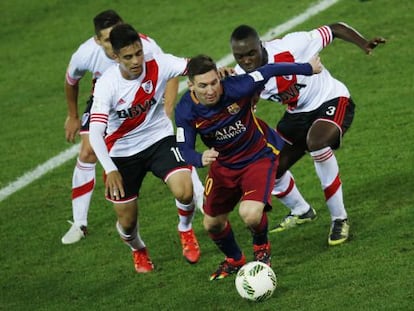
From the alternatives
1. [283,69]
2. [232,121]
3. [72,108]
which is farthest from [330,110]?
[72,108]

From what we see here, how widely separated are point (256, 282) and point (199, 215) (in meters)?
3.33

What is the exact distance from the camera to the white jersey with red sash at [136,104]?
Answer: 10375mm

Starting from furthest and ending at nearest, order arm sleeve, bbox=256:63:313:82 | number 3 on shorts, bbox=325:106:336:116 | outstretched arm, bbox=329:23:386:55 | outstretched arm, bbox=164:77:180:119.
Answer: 1. number 3 on shorts, bbox=325:106:336:116
2. outstretched arm, bbox=164:77:180:119
3. outstretched arm, bbox=329:23:386:55
4. arm sleeve, bbox=256:63:313:82

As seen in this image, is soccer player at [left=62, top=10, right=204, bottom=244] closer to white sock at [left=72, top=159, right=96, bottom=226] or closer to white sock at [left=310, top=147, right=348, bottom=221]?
white sock at [left=72, top=159, right=96, bottom=226]

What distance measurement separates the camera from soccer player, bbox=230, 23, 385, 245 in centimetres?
1073

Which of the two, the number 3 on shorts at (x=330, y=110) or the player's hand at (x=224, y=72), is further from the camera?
the number 3 on shorts at (x=330, y=110)

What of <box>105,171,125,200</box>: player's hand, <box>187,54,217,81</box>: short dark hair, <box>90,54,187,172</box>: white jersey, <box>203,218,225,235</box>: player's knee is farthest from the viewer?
<box>90,54,187,172</box>: white jersey

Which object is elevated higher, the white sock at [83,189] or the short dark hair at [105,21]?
the short dark hair at [105,21]

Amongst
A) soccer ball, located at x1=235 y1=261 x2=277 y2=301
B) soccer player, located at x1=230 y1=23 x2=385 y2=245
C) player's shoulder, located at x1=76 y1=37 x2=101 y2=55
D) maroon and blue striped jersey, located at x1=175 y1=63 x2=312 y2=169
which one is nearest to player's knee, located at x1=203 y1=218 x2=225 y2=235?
maroon and blue striped jersey, located at x1=175 y1=63 x2=312 y2=169

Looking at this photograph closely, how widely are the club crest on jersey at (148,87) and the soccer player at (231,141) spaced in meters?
0.86

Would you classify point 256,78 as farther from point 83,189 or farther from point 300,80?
point 83,189

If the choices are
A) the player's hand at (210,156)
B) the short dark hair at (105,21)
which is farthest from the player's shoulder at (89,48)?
the player's hand at (210,156)

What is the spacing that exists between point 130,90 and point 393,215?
107 inches

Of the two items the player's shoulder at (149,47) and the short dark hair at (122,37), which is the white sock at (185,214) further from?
the short dark hair at (122,37)
